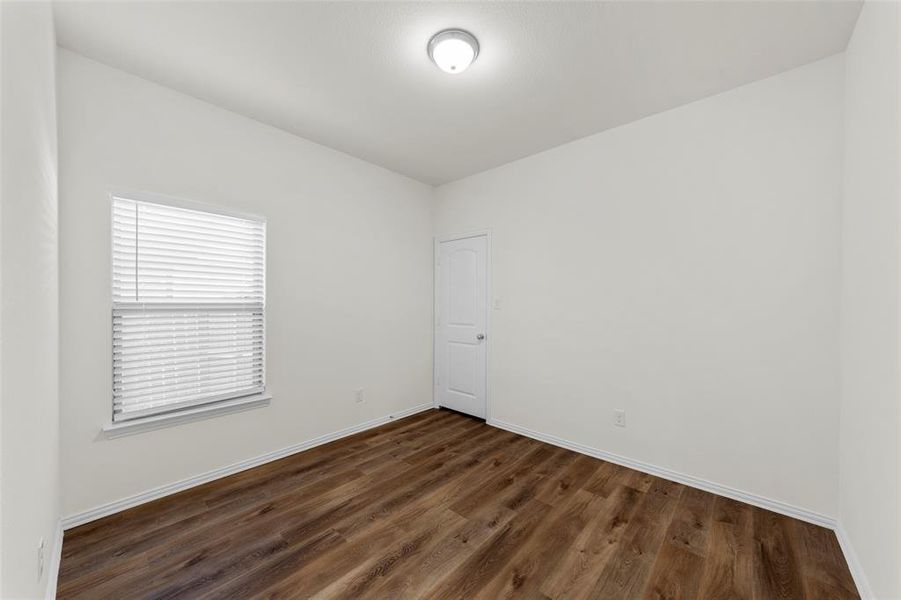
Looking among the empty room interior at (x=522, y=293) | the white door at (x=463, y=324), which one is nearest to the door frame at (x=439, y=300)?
the white door at (x=463, y=324)

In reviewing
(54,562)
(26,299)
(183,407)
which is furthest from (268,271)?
(54,562)

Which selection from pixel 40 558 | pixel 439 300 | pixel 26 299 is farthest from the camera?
pixel 439 300

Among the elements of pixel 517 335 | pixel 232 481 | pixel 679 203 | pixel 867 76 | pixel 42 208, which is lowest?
pixel 232 481

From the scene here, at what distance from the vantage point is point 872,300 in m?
1.67

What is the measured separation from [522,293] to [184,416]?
9.71ft

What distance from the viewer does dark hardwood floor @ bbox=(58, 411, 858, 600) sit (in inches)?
67.0

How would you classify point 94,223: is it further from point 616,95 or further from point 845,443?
point 845,443

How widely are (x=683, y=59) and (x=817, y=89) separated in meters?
0.83

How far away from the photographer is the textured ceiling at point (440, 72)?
185 centimetres

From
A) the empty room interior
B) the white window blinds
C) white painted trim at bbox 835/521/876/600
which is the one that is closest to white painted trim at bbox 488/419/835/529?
the empty room interior

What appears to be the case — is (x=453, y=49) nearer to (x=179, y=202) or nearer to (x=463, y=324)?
(x=179, y=202)

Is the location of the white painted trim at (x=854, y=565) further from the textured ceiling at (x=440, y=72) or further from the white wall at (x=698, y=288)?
the textured ceiling at (x=440, y=72)

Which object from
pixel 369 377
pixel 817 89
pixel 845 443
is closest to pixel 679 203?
pixel 817 89

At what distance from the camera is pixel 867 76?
177 centimetres
